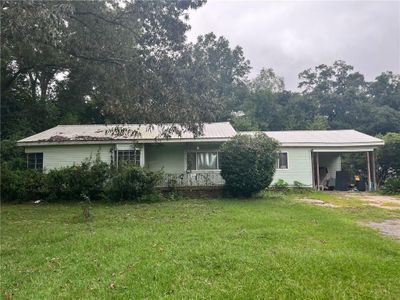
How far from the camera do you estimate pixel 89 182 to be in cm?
1561

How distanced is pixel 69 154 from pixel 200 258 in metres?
13.9

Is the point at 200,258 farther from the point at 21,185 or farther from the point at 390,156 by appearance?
the point at 390,156

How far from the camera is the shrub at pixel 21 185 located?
15.6 metres

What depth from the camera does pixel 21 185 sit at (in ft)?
51.3

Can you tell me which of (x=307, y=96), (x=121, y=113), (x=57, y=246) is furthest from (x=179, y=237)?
(x=307, y=96)

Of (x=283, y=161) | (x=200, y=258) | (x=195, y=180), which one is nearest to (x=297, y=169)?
(x=283, y=161)

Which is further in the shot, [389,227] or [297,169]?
[297,169]

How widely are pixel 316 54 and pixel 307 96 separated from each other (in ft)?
29.1

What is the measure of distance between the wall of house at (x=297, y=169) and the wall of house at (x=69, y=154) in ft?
32.6

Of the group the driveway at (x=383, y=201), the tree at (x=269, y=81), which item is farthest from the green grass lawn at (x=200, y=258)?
the tree at (x=269, y=81)

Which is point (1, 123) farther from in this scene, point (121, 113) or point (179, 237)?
point (179, 237)

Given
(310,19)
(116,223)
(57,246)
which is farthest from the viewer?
(310,19)

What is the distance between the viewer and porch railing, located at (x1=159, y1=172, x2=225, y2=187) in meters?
17.3

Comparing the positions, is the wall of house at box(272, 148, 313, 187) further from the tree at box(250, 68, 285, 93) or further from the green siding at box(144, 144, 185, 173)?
the tree at box(250, 68, 285, 93)
